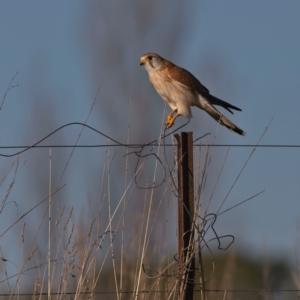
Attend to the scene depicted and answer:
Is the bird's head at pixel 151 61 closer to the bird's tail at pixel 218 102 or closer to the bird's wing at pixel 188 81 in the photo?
the bird's wing at pixel 188 81

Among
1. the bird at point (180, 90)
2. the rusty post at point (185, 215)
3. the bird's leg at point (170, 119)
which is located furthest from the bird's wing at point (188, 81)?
the rusty post at point (185, 215)

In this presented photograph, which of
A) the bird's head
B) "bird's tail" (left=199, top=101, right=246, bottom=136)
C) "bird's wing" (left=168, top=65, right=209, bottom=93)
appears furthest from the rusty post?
the bird's head

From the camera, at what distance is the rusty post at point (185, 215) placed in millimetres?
3012

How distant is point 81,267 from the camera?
3.05m

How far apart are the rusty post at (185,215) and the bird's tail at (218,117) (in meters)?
1.23

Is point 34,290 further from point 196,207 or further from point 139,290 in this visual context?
point 196,207

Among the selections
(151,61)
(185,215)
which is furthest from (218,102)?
(185,215)

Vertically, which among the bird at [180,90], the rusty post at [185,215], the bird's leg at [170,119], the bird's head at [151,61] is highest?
the bird's head at [151,61]

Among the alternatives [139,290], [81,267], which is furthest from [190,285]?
[81,267]

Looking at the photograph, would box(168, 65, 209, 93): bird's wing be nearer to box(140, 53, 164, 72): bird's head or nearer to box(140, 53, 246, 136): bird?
box(140, 53, 246, 136): bird

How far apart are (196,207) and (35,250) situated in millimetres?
696

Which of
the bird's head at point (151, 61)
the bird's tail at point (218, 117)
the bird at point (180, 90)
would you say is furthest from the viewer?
the bird's head at point (151, 61)

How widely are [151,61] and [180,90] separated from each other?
1.52ft

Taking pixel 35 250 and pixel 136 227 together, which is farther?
pixel 136 227
